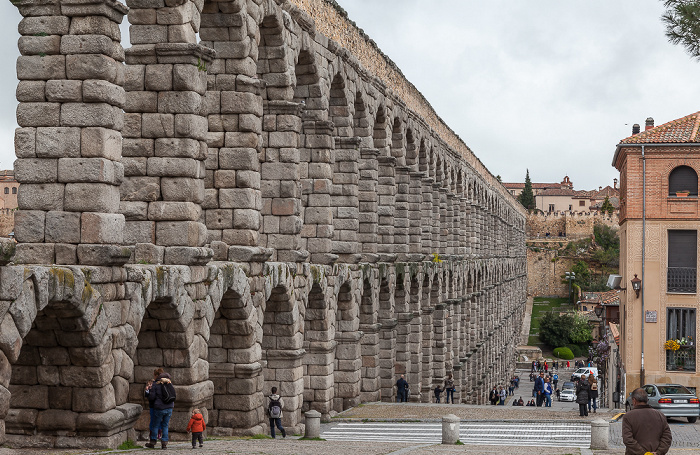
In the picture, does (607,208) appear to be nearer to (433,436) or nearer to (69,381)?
(433,436)

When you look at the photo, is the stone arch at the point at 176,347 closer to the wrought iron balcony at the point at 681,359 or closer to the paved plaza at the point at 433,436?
the paved plaza at the point at 433,436

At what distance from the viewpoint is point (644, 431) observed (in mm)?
9961

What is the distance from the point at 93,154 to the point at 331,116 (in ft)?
41.4

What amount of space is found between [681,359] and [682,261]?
2.99 metres

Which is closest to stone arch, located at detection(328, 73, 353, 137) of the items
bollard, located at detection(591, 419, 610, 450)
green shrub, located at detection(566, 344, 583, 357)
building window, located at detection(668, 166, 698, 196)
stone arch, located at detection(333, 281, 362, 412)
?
stone arch, located at detection(333, 281, 362, 412)

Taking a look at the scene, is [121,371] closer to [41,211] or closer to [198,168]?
[41,211]

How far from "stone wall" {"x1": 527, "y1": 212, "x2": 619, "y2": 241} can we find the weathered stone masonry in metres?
92.3

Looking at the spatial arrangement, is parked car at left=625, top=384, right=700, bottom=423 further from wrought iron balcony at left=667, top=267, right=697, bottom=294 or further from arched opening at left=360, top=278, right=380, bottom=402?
wrought iron balcony at left=667, top=267, right=697, bottom=294

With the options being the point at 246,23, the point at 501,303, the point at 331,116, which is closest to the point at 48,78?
the point at 246,23

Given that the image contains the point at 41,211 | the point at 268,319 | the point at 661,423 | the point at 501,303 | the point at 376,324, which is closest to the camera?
the point at 661,423

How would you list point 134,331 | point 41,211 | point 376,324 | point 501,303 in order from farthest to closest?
1. point 501,303
2. point 376,324
3. point 134,331
4. point 41,211

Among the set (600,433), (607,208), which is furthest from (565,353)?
(600,433)

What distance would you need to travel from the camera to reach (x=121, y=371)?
11812mm

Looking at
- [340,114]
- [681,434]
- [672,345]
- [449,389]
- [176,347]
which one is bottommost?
[449,389]
